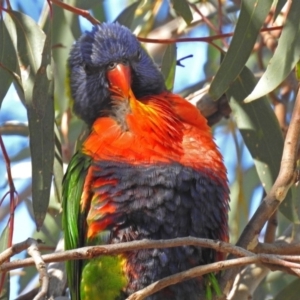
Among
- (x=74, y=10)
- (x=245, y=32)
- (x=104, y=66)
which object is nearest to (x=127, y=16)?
(x=104, y=66)

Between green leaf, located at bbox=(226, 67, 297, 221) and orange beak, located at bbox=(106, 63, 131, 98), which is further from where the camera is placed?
orange beak, located at bbox=(106, 63, 131, 98)

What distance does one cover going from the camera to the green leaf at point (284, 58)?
190 centimetres

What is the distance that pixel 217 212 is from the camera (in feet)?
7.02

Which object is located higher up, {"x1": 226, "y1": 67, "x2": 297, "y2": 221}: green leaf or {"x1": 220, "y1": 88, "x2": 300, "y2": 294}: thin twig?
{"x1": 226, "y1": 67, "x2": 297, "y2": 221}: green leaf

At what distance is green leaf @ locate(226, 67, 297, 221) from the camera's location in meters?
2.25

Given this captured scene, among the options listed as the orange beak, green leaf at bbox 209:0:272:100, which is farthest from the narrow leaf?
green leaf at bbox 209:0:272:100

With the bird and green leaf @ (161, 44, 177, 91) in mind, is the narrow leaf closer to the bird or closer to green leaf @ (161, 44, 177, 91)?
the bird

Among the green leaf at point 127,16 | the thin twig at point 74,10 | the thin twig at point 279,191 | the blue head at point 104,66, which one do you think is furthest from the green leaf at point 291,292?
the green leaf at point 127,16

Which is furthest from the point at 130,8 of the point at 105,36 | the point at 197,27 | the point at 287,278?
the point at 287,278

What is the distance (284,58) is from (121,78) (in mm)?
645

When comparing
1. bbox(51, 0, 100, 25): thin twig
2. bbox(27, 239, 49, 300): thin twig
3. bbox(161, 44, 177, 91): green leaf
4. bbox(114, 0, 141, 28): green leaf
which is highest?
bbox(114, 0, 141, 28): green leaf

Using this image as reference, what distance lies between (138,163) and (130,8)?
92 cm

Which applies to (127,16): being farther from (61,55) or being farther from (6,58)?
(6,58)

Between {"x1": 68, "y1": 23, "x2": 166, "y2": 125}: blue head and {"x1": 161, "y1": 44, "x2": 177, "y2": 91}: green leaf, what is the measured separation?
8 cm
